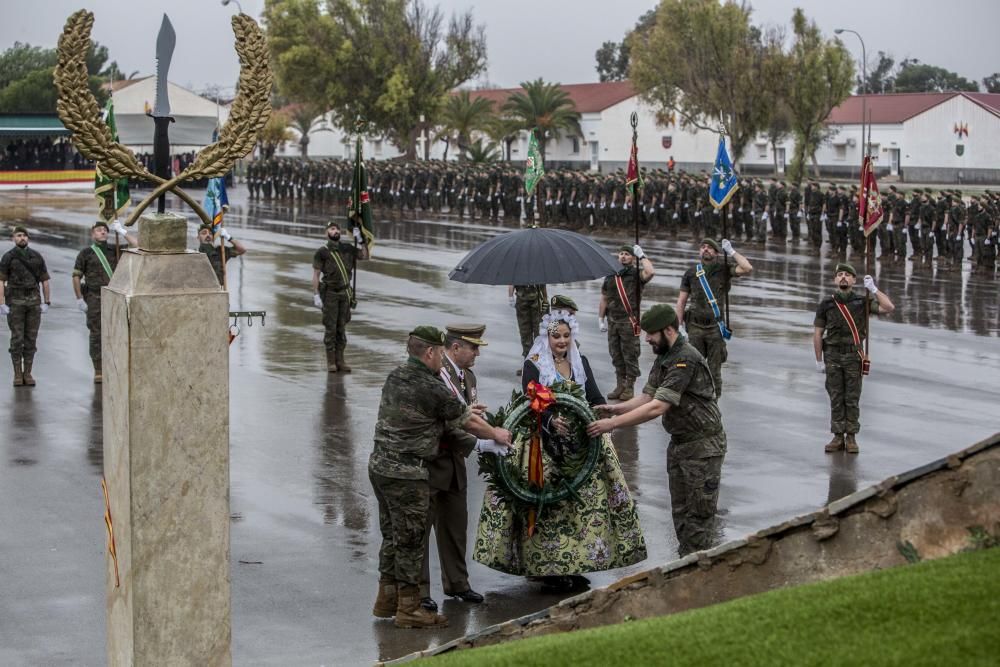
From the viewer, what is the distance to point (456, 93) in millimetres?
79875

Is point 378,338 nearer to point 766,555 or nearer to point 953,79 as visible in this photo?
point 766,555

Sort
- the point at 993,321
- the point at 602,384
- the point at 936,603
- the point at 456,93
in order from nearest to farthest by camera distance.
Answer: the point at 936,603 < the point at 602,384 < the point at 993,321 < the point at 456,93

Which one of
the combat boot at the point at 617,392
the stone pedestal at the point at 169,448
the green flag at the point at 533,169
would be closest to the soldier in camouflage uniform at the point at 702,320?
the combat boot at the point at 617,392

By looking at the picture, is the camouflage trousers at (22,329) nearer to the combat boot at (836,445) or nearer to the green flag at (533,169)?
the green flag at (533,169)

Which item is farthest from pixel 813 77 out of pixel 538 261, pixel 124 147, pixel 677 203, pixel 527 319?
pixel 124 147

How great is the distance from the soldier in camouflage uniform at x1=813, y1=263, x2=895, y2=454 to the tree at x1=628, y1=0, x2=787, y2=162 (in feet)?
140

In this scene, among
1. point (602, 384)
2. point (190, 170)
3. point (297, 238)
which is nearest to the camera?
point (190, 170)

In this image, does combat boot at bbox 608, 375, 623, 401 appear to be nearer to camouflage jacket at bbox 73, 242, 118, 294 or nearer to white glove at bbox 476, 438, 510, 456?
camouflage jacket at bbox 73, 242, 118, 294

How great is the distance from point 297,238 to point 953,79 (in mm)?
99456

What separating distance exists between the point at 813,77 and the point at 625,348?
131 feet

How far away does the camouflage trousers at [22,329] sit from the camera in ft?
57.2

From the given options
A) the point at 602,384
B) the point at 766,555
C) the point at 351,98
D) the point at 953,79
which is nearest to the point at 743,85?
the point at 351,98

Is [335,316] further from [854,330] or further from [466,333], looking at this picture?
[466,333]

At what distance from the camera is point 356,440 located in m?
14.5
